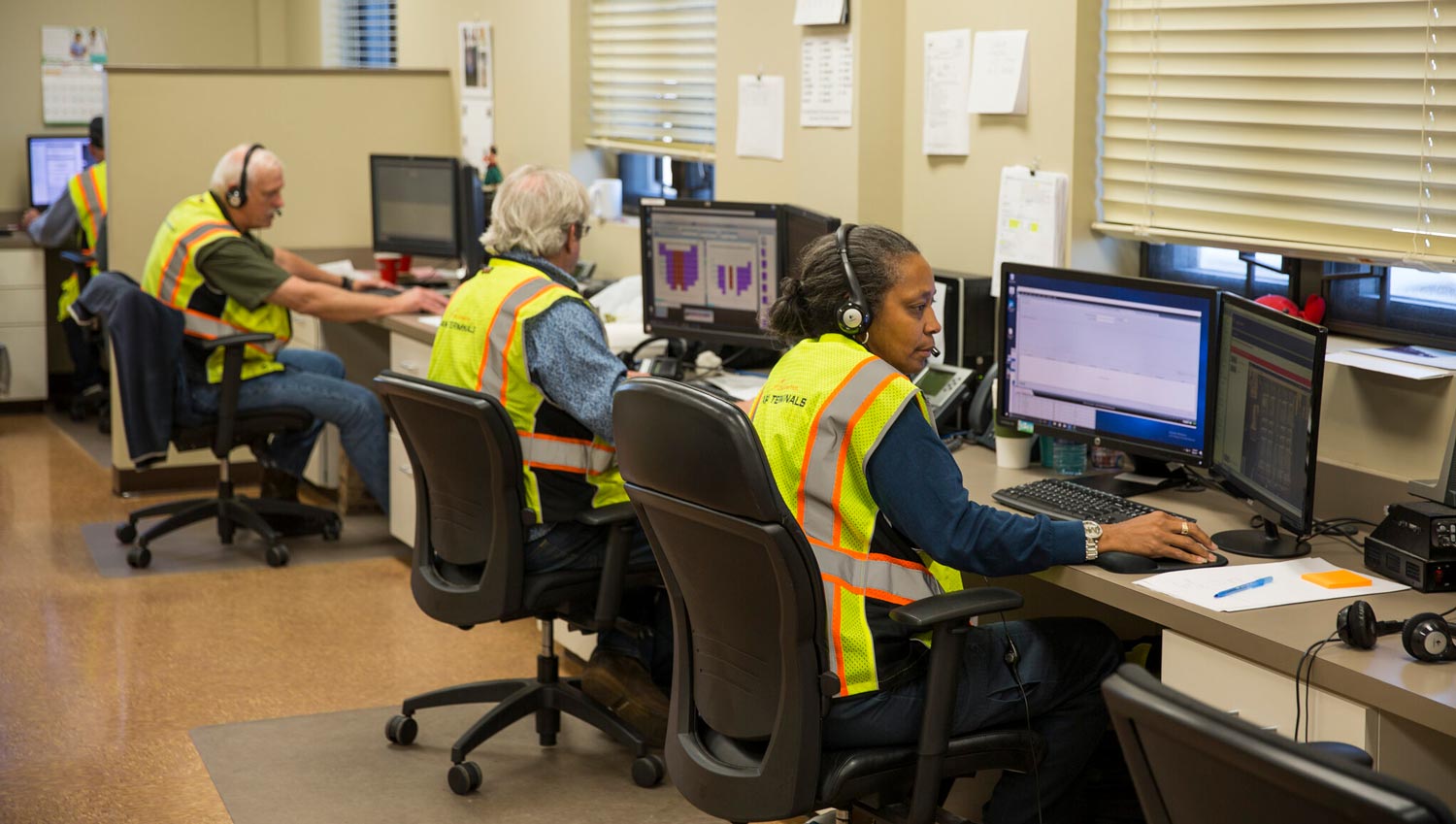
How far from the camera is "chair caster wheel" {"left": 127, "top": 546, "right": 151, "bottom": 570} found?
484 cm

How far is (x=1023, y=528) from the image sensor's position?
91.0 inches

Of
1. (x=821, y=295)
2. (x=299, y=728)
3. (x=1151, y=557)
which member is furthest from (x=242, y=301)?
(x=1151, y=557)

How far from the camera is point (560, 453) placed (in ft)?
10.4

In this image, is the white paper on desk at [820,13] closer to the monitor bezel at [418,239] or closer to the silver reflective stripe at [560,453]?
the silver reflective stripe at [560,453]

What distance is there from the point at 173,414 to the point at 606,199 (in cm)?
157

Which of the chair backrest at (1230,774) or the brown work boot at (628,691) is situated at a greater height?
the chair backrest at (1230,774)

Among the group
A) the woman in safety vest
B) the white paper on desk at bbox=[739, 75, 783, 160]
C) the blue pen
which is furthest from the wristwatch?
the white paper on desk at bbox=[739, 75, 783, 160]

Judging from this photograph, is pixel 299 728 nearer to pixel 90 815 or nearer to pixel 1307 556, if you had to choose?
pixel 90 815

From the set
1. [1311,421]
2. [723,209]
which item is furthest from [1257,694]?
[723,209]

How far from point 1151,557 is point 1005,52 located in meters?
1.56

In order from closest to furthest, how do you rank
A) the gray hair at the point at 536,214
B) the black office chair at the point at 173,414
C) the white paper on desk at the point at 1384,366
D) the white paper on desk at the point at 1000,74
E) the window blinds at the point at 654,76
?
1. the white paper on desk at the point at 1384,366
2. the gray hair at the point at 536,214
3. the white paper on desk at the point at 1000,74
4. the black office chair at the point at 173,414
5. the window blinds at the point at 654,76

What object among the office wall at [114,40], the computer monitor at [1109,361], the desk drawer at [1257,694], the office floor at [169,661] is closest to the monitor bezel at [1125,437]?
the computer monitor at [1109,361]

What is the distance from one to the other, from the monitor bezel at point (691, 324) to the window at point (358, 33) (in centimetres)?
349

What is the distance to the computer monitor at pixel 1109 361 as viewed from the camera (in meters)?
2.67
